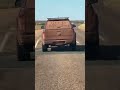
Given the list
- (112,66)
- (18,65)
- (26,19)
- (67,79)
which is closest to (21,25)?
(26,19)

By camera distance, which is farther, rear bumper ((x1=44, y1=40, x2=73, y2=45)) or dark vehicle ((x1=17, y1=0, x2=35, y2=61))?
rear bumper ((x1=44, y1=40, x2=73, y2=45))

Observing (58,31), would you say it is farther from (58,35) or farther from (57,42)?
(57,42)

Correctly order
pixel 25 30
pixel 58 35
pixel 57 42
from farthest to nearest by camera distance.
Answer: pixel 57 42, pixel 58 35, pixel 25 30

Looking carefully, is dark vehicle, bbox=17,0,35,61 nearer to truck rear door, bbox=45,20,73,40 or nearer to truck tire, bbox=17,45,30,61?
truck tire, bbox=17,45,30,61

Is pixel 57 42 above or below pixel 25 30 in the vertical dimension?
below

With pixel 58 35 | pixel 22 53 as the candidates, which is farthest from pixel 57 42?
pixel 22 53

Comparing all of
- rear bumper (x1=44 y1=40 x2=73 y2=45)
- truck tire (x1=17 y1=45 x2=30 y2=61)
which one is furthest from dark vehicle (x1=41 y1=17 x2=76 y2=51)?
truck tire (x1=17 y1=45 x2=30 y2=61)

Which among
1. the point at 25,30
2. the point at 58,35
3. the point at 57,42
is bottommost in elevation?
the point at 57,42

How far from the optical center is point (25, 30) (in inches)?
172

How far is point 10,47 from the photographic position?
4.57 meters

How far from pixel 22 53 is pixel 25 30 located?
0.25 meters

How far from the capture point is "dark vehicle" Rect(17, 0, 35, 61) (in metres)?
4.36

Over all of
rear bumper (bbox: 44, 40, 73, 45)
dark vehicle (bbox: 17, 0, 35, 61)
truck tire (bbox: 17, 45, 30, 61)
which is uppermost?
dark vehicle (bbox: 17, 0, 35, 61)

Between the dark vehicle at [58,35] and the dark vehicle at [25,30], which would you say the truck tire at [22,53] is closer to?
the dark vehicle at [25,30]
